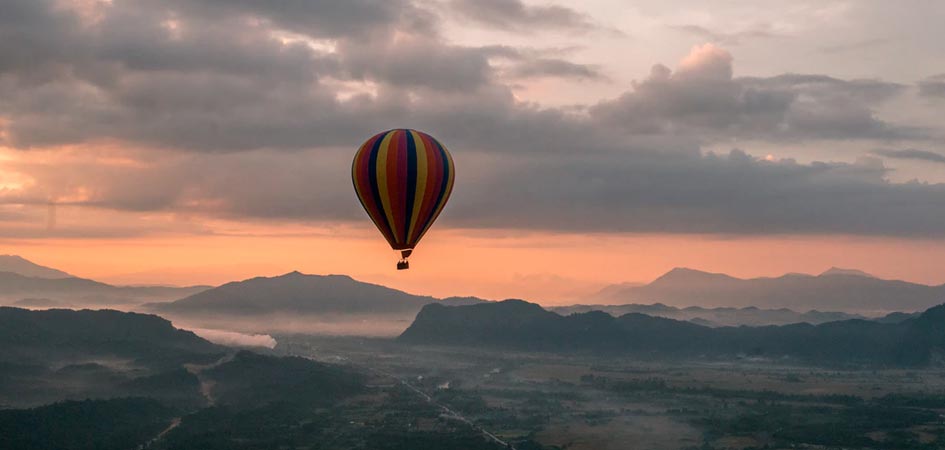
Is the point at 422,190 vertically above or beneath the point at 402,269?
above

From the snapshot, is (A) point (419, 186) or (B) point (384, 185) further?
(A) point (419, 186)

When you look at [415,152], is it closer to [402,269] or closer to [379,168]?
[379,168]

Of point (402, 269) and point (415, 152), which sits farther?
point (415, 152)

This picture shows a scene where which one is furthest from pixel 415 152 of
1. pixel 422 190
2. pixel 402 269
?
pixel 402 269

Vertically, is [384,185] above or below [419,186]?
below

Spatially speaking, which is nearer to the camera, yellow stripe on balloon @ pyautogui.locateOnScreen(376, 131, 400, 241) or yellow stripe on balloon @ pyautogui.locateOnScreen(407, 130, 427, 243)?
yellow stripe on balloon @ pyautogui.locateOnScreen(376, 131, 400, 241)

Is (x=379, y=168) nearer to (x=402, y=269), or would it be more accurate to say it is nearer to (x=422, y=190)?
(x=422, y=190)

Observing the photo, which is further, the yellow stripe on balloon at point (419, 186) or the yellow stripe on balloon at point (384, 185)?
the yellow stripe on balloon at point (419, 186)
